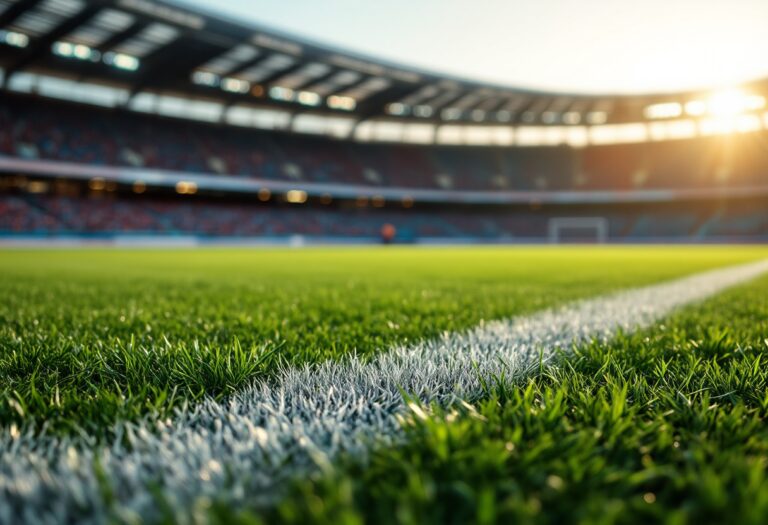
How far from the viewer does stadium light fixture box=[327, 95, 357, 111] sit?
119 ft

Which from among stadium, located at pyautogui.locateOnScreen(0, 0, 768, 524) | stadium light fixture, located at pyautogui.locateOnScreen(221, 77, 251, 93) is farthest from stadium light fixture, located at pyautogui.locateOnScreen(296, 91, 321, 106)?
stadium, located at pyautogui.locateOnScreen(0, 0, 768, 524)

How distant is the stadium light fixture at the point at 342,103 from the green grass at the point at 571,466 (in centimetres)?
3674

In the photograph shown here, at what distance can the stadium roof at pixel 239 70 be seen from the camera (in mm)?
21109

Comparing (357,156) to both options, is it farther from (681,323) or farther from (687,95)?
(681,323)

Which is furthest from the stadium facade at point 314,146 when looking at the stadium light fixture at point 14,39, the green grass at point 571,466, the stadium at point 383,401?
the green grass at point 571,466

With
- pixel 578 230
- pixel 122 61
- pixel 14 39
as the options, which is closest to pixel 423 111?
pixel 578 230

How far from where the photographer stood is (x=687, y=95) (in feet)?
117

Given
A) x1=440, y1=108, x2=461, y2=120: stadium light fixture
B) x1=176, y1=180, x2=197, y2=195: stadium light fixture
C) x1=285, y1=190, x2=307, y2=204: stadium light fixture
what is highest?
x1=440, y1=108, x2=461, y2=120: stadium light fixture

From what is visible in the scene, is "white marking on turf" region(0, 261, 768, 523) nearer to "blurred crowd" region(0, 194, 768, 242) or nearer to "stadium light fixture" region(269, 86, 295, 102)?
"blurred crowd" region(0, 194, 768, 242)

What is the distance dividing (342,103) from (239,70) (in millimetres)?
A: 9986

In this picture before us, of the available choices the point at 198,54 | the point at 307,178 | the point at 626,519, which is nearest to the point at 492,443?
the point at 626,519

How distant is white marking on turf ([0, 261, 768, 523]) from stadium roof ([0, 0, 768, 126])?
2316 cm

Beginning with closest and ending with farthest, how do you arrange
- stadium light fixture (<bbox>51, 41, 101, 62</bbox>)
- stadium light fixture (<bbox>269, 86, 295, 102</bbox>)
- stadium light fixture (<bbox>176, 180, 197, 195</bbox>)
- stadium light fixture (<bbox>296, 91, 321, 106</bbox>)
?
stadium light fixture (<bbox>51, 41, 101, 62</bbox>) < stadium light fixture (<bbox>269, 86, 295, 102</bbox>) < stadium light fixture (<bbox>296, 91, 321, 106</bbox>) < stadium light fixture (<bbox>176, 180, 197, 195</bbox>)

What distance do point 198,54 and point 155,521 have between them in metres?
28.5
